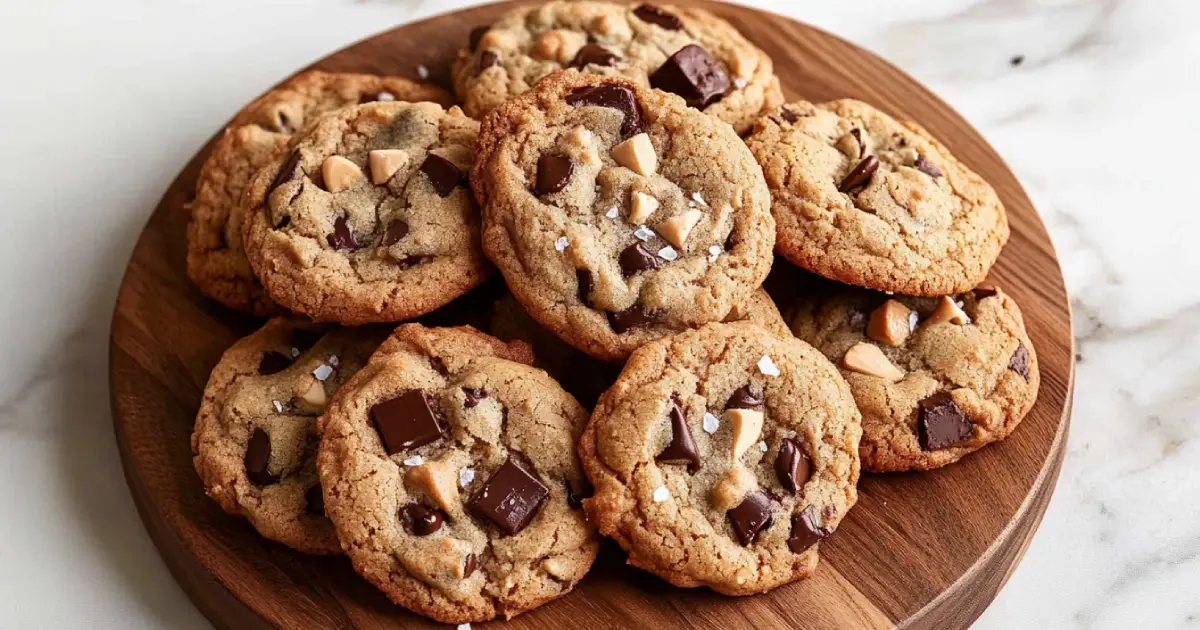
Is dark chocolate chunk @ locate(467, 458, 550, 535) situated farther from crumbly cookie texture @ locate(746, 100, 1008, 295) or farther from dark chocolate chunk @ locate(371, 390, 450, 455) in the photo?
crumbly cookie texture @ locate(746, 100, 1008, 295)

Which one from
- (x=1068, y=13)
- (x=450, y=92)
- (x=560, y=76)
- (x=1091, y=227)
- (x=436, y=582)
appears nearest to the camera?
(x=436, y=582)

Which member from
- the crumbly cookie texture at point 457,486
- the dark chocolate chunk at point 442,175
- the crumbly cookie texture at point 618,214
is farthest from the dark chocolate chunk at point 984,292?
A: the dark chocolate chunk at point 442,175

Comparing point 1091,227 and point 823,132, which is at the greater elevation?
point 823,132

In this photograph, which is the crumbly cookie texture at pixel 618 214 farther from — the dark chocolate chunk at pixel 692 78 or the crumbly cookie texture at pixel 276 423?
the crumbly cookie texture at pixel 276 423

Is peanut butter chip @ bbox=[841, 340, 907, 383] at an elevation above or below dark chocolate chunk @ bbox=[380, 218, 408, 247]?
below

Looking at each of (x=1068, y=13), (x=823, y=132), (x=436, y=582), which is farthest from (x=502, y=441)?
(x=1068, y=13)

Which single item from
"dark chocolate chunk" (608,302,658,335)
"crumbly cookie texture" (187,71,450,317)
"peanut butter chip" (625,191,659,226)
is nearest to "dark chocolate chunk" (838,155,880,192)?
"peanut butter chip" (625,191,659,226)

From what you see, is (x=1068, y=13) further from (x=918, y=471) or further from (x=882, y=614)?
(x=882, y=614)
